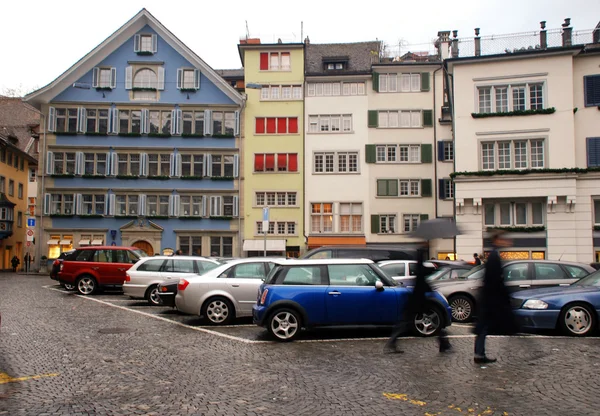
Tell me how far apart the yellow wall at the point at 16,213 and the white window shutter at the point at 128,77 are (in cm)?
1811

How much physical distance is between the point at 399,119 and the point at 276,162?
9.30 m

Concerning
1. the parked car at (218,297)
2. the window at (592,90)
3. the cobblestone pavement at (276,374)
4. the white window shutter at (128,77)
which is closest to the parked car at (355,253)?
the parked car at (218,297)

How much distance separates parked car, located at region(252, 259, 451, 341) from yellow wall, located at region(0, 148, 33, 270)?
4706cm

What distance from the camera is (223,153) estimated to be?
4259 centimetres

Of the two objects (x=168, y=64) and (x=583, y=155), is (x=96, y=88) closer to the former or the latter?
(x=168, y=64)

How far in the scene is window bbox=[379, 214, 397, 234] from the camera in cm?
4103

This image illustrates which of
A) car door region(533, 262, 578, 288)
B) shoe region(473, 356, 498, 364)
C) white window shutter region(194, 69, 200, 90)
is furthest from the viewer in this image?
white window shutter region(194, 69, 200, 90)

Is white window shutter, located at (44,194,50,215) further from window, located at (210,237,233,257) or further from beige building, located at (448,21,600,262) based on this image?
beige building, located at (448,21,600,262)

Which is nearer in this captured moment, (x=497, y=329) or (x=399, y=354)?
(x=497, y=329)

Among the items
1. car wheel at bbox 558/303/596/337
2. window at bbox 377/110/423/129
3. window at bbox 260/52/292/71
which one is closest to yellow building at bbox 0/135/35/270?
window at bbox 260/52/292/71

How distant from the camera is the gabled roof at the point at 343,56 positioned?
43.5 m

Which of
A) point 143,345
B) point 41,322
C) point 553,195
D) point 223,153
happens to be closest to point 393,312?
point 143,345

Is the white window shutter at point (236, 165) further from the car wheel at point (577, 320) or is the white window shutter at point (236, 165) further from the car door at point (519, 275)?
the car wheel at point (577, 320)

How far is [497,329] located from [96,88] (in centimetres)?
3995
